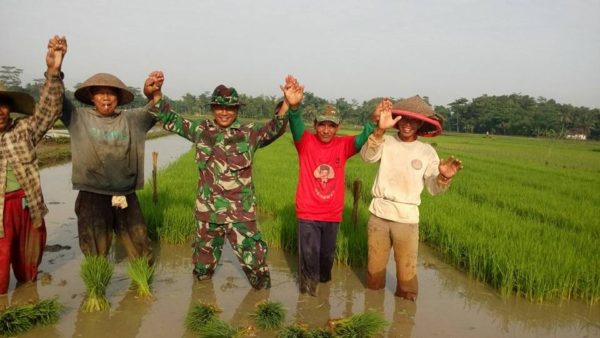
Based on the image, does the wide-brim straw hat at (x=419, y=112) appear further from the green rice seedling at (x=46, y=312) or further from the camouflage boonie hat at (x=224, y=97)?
the green rice seedling at (x=46, y=312)

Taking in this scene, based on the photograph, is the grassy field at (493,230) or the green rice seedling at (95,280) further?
the grassy field at (493,230)

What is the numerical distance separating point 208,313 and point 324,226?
1.02 metres

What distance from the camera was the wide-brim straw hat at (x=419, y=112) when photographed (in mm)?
2850

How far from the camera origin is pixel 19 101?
292 cm

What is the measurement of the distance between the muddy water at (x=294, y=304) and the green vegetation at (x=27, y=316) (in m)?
0.05

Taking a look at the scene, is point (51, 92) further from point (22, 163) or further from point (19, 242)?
point (19, 242)

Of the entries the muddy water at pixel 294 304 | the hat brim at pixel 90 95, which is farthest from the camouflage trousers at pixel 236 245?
the hat brim at pixel 90 95

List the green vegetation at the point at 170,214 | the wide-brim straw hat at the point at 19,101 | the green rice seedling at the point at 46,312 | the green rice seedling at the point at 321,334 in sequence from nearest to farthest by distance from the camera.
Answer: the green rice seedling at the point at 321,334 < the green rice seedling at the point at 46,312 < the wide-brim straw hat at the point at 19,101 < the green vegetation at the point at 170,214

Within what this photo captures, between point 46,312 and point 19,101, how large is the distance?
146cm

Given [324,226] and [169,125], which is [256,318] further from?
[169,125]

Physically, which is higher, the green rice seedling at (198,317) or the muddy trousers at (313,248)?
the muddy trousers at (313,248)

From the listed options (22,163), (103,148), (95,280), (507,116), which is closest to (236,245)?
(95,280)

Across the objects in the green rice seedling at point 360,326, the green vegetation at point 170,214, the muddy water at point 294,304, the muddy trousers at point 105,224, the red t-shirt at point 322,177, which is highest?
the red t-shirt at point 322,177

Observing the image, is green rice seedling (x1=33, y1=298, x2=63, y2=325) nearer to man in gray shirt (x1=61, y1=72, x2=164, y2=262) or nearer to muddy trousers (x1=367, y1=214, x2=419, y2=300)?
man in gray shirt (x1=61, y1=72, x2=164, y2=262)
